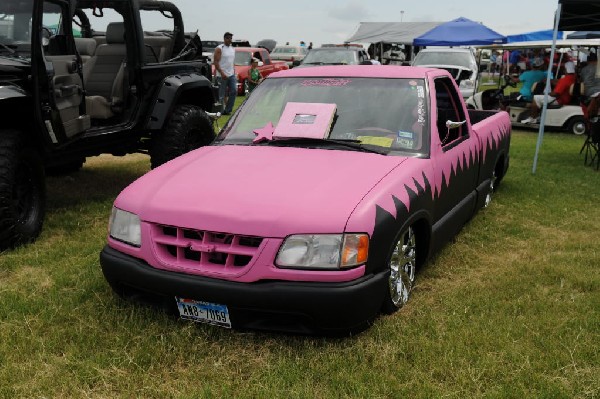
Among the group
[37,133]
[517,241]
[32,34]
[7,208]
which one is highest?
[32,34]

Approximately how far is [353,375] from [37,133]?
3.31m

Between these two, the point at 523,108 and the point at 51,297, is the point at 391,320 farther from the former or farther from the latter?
the point at 523,108

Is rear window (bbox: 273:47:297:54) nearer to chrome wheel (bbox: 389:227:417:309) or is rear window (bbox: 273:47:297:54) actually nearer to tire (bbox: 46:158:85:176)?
tire (bbox: 46:158:85:176)

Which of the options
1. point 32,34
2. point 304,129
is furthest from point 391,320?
point 32,34

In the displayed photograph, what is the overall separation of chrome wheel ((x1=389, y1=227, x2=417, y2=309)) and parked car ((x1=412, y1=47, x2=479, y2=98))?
11.9 m

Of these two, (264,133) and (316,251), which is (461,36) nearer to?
(264,133)

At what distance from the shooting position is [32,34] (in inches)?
172

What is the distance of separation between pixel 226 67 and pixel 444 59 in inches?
256

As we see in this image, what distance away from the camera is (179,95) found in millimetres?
6121

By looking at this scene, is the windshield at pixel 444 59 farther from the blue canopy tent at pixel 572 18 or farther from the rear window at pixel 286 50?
the rear window at pixel 286 50

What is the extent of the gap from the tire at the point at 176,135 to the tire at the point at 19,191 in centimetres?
151

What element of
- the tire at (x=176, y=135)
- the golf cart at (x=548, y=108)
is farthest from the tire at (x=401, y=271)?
the golf cart at (x=548, y=108)

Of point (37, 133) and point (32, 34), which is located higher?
point (32, 34)

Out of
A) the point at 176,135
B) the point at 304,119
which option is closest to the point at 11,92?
the point at 176,135
